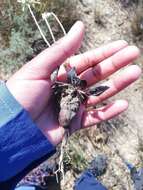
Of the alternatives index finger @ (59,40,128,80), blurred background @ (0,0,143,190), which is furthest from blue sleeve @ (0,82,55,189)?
blurred background @ (0,0,143,190)

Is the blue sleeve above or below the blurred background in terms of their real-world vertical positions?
above

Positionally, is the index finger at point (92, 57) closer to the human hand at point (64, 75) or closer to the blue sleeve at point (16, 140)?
the human hand at point (64, 75)

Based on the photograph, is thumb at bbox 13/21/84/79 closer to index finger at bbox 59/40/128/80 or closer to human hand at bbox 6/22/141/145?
human hand at bbox 6/22/141/145

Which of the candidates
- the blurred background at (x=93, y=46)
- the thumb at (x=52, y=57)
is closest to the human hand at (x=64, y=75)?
the thumb at (x=52, y=57)

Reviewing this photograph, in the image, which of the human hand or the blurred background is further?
the blurred background

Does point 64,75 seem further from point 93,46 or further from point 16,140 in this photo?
point 93,46

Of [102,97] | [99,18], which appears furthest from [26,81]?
[99,18]

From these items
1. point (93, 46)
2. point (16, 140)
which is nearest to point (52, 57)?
point (16, 140)
